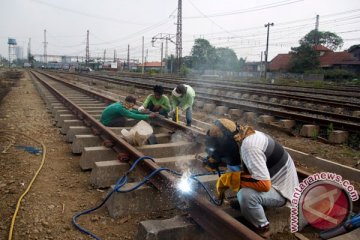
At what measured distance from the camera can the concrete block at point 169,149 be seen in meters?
5.49

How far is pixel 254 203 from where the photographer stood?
3260 mm

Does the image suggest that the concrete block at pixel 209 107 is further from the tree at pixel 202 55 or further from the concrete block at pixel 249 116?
the tree at pixel 202 55

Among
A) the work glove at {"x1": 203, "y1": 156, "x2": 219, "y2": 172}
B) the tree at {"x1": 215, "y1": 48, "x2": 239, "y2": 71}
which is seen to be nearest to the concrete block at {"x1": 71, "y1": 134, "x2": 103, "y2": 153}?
the work glove at {"x1": 203, "y1": 156, "x2": 219, "y2": 172}

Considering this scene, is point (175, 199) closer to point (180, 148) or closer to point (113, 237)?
point (113, 237)

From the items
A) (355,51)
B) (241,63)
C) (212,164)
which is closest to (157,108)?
(212,164)

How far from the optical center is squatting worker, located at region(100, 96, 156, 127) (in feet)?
23.0

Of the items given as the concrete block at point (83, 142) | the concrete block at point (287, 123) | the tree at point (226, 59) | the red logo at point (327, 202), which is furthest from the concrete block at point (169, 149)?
the tree at point (226, 59)

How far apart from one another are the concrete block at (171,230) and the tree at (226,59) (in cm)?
8143

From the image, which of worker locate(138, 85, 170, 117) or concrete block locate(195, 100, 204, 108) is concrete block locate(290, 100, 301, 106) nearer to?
concrete block locate(195, 100, 204, 108)

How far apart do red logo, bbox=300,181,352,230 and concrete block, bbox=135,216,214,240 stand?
0.96m

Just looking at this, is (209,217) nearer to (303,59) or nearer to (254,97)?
(254,97)

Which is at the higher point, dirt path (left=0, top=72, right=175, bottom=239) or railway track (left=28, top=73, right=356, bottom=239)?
railway track (left=28, top=73, right=356, bottom=239)

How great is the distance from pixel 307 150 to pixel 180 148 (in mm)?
3028

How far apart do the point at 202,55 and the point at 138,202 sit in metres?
86.5
